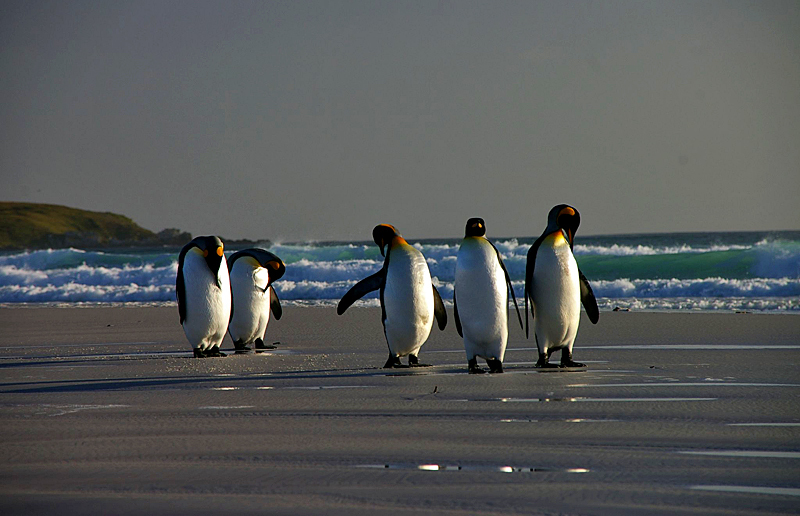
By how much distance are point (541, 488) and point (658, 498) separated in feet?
1.41

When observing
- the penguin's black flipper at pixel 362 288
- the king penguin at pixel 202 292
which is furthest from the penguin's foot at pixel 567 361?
the king penguin at pixel 202 292

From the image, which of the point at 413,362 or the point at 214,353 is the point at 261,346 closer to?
the point at 214,353

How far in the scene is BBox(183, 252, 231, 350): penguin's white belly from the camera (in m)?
8.85

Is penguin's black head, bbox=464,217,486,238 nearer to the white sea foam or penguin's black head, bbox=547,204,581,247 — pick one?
penguin's black head, bbox=547,204,581,247

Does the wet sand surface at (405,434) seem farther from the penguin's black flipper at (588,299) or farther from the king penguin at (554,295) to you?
the penguin's black flipper at (588,299)

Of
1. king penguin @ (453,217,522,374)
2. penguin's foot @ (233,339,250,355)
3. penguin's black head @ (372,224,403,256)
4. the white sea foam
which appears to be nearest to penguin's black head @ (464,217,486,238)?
king penguin @ (453,217,522,374)

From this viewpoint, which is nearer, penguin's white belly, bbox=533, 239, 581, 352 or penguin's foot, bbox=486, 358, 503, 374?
penguin's foot, bbox=486, 358, 503, 374

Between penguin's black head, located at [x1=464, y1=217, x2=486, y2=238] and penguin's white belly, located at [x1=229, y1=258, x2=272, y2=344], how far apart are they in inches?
135

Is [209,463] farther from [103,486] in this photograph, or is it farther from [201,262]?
[201,262]

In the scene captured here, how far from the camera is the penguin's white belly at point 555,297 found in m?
7.25

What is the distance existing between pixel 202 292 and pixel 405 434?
189 inches

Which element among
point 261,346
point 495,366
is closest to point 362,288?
point 495,366

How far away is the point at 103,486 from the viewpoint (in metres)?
3.56

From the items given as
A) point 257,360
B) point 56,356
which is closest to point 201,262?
point 257,360
